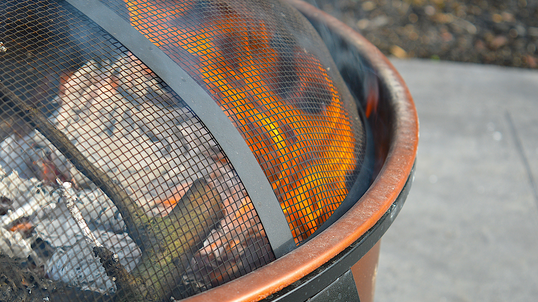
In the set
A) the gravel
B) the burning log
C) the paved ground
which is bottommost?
the paved ground

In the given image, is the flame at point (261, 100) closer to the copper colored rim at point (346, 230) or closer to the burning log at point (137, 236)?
the copper colored rim at point (346, 230)

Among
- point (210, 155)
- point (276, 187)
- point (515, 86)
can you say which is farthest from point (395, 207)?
point (515, 86)

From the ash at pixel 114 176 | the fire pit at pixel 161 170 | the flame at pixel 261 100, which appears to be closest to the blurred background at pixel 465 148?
the flame at pixel 261 100

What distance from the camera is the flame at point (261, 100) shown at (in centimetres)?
107

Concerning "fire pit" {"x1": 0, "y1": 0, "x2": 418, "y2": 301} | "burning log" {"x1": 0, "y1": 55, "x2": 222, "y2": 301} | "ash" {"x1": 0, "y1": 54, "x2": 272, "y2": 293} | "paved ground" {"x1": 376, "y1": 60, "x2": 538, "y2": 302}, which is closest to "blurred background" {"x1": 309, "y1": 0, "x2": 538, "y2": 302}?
"paved ground" {"x1": 376, "y1": 60, "x2": 538, "y2": 302}

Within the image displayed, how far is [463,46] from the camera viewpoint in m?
4.00

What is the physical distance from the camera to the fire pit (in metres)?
0.92

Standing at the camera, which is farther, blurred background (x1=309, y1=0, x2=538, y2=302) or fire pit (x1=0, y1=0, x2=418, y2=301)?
blurred background (x1=309, y1=0, x2=538, y2=302)

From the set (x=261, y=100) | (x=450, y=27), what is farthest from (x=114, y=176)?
(x=450, y=27)

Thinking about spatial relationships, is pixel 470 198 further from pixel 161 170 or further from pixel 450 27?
pixel 450 27

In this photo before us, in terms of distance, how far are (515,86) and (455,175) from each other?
1257mm

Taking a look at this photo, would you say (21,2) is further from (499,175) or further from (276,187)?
(499,175)

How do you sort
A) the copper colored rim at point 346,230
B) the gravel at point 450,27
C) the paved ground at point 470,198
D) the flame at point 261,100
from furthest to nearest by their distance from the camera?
the gravel at point 450,27 < the paved ground at point 470,198 < the flame at point 261,100 < the copper colored rim at point 346,230

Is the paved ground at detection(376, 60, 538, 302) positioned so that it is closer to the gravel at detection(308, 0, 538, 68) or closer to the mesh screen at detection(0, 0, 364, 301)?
the gravel at detection(308, 0, 538, 68)
